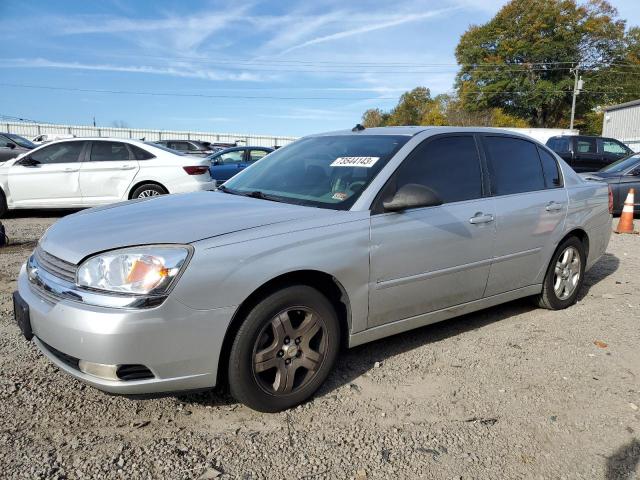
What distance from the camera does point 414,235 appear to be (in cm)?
332

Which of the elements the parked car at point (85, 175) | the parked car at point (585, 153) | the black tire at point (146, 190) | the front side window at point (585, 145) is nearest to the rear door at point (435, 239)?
the parked car at point (85, 175)

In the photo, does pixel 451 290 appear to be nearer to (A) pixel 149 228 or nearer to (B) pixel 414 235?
(B) pixel 414 235

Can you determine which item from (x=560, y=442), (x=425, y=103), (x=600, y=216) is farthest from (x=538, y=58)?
(x=560, y=442)

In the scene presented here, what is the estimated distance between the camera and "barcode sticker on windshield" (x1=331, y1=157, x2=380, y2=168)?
3.47 metres

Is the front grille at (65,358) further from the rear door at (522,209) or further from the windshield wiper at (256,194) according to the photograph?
the rear door at (522,209)

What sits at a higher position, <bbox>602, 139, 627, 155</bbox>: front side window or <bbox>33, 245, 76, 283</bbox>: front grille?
<bbox>33, 245, 76, 283</bbox>: front grille

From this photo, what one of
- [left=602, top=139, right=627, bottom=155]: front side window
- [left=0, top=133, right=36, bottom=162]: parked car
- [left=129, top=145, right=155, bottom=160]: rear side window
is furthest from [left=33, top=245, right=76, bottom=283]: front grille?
[left=602, top=139, right=627, bottom=155]: front side window

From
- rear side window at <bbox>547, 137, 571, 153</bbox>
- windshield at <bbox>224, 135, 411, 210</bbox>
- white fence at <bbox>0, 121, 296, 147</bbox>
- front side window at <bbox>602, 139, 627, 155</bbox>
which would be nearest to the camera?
windshield at <bbox>224, 135, 411, 210</bbox>

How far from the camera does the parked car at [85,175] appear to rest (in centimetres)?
911

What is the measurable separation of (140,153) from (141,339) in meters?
7.59

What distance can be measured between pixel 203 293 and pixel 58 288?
0.75 meters

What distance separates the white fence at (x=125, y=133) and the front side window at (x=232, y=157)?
72.4 feet

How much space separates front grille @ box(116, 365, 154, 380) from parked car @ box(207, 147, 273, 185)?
12.0 meters

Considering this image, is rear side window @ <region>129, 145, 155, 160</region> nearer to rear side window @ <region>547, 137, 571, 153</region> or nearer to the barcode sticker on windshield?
the barcode sticker on windshield
